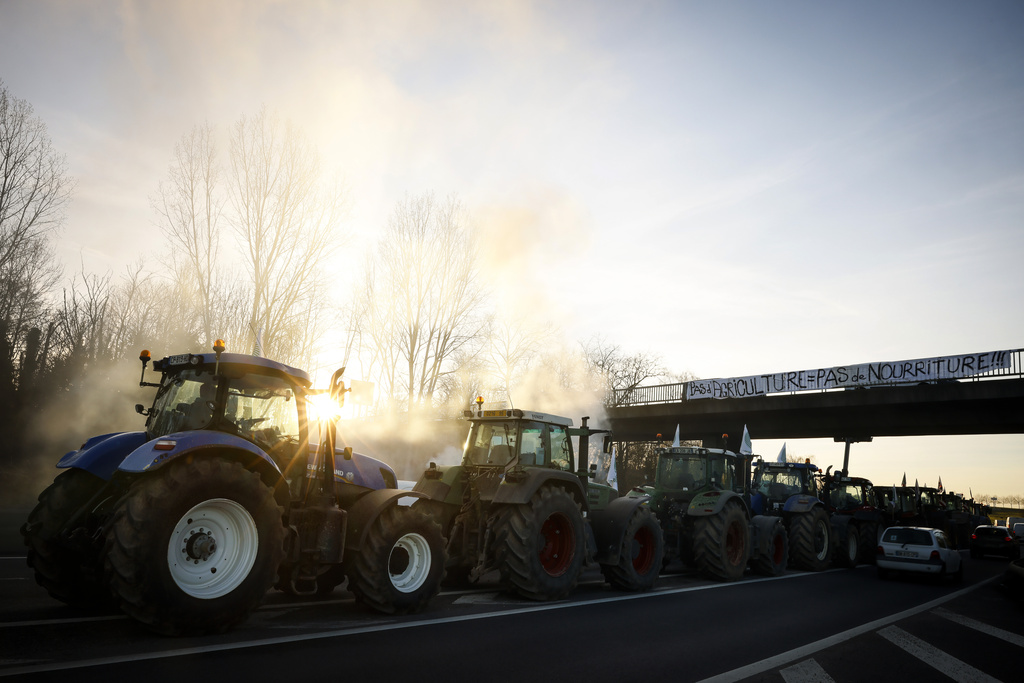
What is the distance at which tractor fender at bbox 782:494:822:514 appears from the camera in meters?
15.5

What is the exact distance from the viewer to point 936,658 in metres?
6.65

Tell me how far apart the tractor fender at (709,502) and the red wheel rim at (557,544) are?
13.6 ft

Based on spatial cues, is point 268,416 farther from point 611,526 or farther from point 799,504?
point 799,504

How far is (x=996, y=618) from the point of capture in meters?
9.61

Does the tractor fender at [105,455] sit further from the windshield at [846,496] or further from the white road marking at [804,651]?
the windshield at [846,496]

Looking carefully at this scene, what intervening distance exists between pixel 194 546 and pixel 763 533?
39.6ft

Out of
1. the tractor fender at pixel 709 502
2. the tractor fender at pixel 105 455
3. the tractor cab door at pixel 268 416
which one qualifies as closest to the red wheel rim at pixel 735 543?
the tractor fender at pixel 709 502

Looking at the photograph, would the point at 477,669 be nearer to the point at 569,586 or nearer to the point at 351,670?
the point at 351,670

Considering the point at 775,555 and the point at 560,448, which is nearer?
the point at 560,448

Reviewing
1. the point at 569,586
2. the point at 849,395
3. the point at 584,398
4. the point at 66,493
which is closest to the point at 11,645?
the point at 66,493

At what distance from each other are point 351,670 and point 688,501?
1015 cm

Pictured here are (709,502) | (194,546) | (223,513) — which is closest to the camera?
(194,546)

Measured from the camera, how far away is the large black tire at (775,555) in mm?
13672

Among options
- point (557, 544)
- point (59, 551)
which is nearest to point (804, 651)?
point (557, 544)
